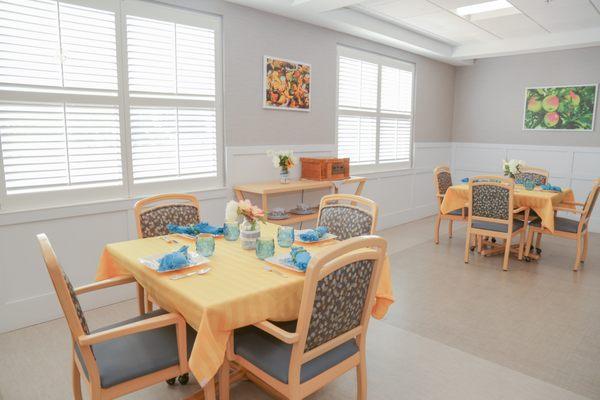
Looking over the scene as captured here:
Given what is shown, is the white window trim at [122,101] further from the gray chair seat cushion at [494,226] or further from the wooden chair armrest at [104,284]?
the gray chair seat cushion at [494,226]

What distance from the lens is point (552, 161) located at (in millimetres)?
6328

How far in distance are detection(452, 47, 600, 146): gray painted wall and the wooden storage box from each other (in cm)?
350

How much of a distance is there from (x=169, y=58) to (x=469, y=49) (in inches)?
180

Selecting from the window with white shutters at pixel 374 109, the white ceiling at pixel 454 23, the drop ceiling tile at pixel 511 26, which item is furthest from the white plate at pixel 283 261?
the drop ceiling tile at pixel 511 26

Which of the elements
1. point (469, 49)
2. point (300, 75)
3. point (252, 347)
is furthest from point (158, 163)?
point (469, 49)

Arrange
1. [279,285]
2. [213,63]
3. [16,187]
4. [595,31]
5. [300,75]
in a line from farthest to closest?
[595,31] < [300,75] < [213,63] < [16,187] < [279,285]

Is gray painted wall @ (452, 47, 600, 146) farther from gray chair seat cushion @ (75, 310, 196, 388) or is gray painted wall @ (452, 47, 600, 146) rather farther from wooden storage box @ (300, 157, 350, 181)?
gray chair seat cushion @ (75, 310, 196, 388)

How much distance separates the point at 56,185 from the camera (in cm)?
310

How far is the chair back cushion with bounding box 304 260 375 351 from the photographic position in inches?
64.4

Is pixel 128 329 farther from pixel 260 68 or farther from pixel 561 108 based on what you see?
pixel 561 108

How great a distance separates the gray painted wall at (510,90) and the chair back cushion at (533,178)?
1.30 m

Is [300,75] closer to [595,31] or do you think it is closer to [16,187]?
[16,187]

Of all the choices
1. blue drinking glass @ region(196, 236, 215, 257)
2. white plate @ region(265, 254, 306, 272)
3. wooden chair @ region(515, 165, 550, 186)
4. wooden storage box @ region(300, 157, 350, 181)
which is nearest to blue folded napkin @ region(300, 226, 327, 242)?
white plate @ region(265, 254, 306, 272)

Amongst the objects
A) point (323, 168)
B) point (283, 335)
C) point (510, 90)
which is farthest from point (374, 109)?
point (283, 335)
